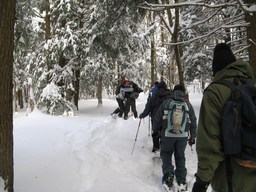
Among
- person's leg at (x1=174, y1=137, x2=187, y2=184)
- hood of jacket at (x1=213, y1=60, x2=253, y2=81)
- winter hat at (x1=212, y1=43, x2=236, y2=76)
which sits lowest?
person's leg at (x1=174, y1=137, x2=187, y2=184)

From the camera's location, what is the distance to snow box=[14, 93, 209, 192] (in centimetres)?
650

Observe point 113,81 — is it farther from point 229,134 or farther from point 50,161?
point 229,134

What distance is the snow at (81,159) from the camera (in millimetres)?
6504

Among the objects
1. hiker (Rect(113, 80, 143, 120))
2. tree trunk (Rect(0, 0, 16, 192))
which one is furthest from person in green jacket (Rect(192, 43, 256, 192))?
hiker (Rect(113, 80, 143, 120))

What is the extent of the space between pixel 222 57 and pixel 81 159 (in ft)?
17.9

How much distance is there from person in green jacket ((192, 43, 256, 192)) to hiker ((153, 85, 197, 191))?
3.65 metres

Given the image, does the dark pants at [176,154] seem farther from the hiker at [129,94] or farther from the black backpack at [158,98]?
the hiker at [129,94]

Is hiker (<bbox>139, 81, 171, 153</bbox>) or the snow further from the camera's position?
hiker (<bbox>139, 81, 171, 153</bbox>)

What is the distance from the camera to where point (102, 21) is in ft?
34.9

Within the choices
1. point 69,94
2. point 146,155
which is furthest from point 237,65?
point 69,94

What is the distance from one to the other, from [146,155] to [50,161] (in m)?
2.89

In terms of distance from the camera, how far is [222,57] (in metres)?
3.28

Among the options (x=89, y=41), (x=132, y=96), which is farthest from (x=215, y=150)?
(x=89, y=41)

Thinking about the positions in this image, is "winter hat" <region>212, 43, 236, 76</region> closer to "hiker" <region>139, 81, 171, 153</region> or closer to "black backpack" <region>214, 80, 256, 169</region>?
"black backpack" <region>214, 80, 256, 169</region>
